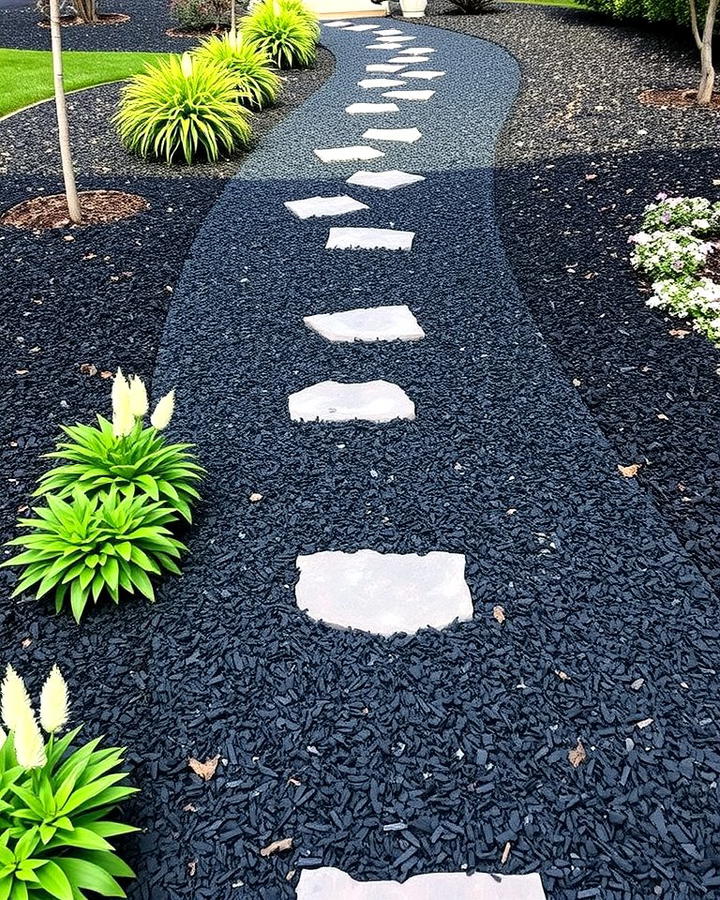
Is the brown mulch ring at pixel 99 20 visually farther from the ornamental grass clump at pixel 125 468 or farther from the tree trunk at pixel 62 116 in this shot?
the ornamental grass clump at pixel 125 468

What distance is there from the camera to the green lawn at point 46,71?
28.1 feet

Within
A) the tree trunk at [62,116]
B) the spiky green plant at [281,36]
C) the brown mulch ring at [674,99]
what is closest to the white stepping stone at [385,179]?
the tree trunk at [62,116]

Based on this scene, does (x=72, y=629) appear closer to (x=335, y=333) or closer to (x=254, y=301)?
(x=335, y=333)

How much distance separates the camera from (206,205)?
221 inches

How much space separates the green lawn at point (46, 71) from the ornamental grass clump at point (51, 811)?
7.97 m

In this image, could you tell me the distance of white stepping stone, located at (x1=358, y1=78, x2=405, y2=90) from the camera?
9258 millimetres

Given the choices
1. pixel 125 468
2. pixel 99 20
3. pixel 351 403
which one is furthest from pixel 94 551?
pixel 99 20

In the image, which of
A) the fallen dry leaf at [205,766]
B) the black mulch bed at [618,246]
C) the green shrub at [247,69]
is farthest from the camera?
the green shrub at [247,69]

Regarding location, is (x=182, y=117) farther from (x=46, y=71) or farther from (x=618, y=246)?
(x=46, y=71)

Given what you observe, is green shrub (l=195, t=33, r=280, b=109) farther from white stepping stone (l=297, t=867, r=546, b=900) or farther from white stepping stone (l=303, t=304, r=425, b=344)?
white stepping stone (l=297, t=867, r=546, b=900)

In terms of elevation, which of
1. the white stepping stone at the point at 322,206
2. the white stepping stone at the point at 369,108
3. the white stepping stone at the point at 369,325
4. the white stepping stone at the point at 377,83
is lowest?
the white stepping stone at the point at 377,83

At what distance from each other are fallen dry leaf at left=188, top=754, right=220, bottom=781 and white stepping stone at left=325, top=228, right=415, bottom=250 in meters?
3.55

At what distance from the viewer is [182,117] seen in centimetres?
631

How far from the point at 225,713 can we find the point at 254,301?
8.74 feet
